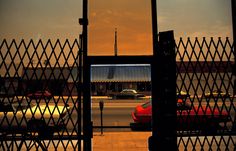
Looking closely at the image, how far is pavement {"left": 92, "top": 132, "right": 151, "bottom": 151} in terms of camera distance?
23.2 ft

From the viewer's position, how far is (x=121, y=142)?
789 centimetres

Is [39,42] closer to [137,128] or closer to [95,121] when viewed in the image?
[137,128]

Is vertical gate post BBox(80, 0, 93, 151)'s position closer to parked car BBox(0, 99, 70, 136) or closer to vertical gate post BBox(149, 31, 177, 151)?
parked car BBox(0, 99, 70, 136)

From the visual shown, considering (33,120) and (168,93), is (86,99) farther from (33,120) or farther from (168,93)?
(168,93)

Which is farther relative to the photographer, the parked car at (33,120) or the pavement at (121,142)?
the pavement at (121,142)

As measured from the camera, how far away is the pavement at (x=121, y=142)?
279 inches

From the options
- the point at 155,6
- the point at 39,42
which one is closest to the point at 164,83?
the point at 155,6

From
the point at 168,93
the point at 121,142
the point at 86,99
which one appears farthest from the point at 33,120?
the point at 121,142

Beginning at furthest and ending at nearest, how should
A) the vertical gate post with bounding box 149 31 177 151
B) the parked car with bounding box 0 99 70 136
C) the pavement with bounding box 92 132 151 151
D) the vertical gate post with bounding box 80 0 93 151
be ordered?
the pavement with bounding box 92 132 151 151, the parked car with bounding box 0 99 70 136, the vertical gate post with bounding box 80 0 93 151, the vertical gate post with bounding box 149 31 177 151

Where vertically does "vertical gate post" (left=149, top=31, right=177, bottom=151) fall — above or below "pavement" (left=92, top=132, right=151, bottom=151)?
above

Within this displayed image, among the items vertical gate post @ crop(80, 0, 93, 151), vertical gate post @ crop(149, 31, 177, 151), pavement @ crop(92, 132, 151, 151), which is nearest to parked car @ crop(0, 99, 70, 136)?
vertical gate post @ crop(80, 0, 93, 151)

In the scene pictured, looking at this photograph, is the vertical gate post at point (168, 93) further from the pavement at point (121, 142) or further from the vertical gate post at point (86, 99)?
the pavement at point (121, 142)

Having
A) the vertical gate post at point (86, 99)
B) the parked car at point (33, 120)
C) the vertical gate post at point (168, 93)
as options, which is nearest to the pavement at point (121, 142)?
the parked car at point (33, 120)

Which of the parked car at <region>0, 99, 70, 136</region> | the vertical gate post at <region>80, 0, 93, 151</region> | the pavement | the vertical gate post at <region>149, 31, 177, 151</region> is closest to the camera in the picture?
the vertical gate post at <region>149, 31, 177, 151</region>
